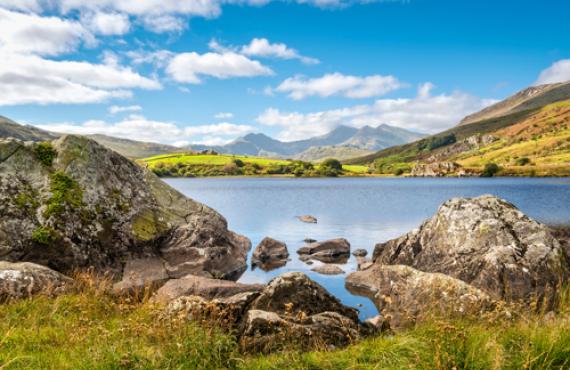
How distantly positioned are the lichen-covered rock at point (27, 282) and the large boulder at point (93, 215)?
15.8 ft

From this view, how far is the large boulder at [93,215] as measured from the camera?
1903 cm

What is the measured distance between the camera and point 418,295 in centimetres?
1573

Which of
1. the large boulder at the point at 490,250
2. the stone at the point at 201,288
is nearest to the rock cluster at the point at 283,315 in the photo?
the stone at the point at 201,288

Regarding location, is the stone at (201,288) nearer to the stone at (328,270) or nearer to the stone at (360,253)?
the stone at (328,270)

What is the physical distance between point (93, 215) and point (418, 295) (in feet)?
53.1

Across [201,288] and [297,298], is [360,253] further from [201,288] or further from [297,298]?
[297,298]

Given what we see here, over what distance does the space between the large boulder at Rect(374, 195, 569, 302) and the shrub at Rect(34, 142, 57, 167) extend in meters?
20.2

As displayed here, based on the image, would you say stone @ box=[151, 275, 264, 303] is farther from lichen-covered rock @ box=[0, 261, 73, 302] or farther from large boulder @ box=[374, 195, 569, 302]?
large boulder @ box=[374, 195, 569, 302]

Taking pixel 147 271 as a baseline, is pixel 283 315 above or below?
above

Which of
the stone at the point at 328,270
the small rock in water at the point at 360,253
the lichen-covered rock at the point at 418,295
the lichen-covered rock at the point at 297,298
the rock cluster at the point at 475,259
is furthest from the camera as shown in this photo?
the small rock in water at the point at 360,253

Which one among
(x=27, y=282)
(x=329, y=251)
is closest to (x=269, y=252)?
(x=329, y=251)

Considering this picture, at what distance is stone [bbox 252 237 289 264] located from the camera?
33156mm

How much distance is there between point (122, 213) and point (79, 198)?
2395 mm

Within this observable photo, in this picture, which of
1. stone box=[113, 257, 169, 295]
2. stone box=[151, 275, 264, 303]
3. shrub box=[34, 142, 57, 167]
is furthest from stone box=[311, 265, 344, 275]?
shrub box=[34, 142, 57, 167]
